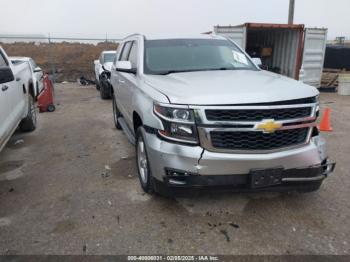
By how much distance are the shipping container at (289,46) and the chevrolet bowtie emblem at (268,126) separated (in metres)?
8.78

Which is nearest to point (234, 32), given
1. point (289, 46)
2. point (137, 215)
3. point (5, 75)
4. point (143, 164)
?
point (289, 46)

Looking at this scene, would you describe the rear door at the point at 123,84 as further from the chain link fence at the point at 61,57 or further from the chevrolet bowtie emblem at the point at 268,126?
the chain link fence at the point at 61,57

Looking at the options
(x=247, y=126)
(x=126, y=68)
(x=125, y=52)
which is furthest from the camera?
(x=125, y=52)

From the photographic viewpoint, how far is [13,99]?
17.4 feet

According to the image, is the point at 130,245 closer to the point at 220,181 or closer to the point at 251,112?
the point at 220,181

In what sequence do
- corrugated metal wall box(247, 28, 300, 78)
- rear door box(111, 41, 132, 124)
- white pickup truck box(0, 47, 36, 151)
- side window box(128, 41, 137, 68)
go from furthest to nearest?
corrugated metal wall box(247, 28, 300, 78), rear door box(111, 41, 132, 124), side window box(128, 41, 137, 68), white pickup truck box(0, 47, 36, 151)

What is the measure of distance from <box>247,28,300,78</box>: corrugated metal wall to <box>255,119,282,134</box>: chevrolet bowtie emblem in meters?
10.3

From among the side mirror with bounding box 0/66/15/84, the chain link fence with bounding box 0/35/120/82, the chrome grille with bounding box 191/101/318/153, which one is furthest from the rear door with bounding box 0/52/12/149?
the chain link fence with bounding box 0/35/120/82

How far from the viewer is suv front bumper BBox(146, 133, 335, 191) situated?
312cm

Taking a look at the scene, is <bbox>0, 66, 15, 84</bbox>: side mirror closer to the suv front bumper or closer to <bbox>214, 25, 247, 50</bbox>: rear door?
the suv front bumper

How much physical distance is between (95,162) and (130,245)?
7.96ft

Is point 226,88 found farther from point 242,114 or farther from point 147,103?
point 147,103

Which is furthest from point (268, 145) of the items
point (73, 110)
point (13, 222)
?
point (73, 110)

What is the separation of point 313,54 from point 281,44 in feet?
4.38
